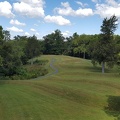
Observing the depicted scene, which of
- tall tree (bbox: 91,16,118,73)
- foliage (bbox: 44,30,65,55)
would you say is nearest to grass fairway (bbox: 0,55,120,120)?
tall tree (bbox: 91,16,118,73)

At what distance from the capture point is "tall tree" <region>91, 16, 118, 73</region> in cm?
5438

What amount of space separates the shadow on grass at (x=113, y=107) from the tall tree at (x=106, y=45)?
25922 mm

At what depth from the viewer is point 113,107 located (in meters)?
27.0

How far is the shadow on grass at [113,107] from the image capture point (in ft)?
82.5

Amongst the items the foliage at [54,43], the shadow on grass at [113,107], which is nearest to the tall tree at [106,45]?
the shadow on grass at [113,107]

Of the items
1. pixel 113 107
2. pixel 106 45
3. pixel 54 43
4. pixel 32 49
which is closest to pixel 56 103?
pixel 113 107

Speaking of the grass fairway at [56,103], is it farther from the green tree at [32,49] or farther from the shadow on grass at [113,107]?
the green tree at [32,49]

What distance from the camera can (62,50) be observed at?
483 feet

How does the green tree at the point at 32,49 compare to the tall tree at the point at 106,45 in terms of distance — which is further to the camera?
the green tree at the point at 32,49

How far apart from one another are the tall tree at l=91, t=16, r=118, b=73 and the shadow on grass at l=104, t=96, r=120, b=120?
25.9 m

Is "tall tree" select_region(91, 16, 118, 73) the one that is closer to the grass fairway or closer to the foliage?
the grass fairway

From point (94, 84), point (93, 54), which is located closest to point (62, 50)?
point (93, 54)

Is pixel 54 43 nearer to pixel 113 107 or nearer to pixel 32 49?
pixel 32 49

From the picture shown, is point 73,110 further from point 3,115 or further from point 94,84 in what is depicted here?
point 94,84
